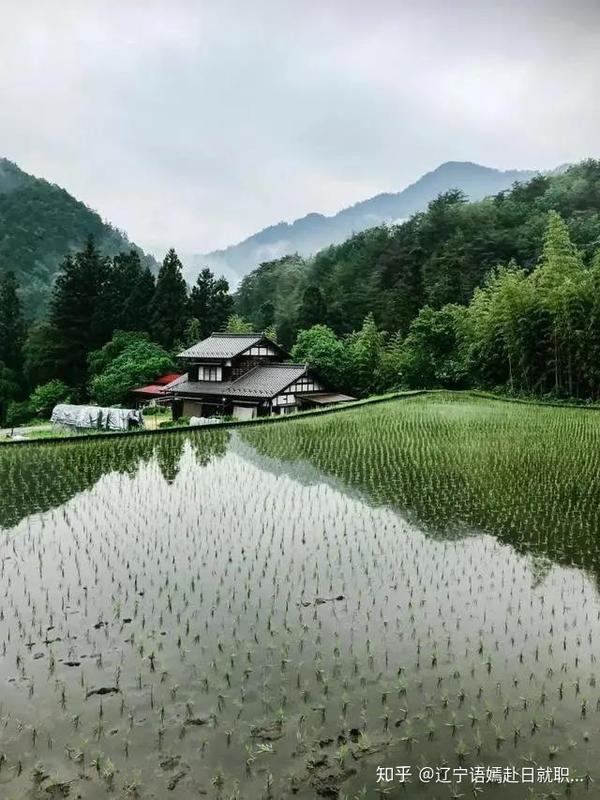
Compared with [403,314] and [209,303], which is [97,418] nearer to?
[209,303]

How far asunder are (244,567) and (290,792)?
3736 millimetres

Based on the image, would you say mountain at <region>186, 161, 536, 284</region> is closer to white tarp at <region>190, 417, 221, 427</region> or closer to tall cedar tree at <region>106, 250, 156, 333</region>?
tall cedar tree at <region>106, 250, 156, 333</region>

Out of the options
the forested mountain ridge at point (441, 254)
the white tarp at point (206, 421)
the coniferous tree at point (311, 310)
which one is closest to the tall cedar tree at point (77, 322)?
the coniferous tree at point (311, 310)

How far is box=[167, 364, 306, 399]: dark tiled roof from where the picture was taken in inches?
892

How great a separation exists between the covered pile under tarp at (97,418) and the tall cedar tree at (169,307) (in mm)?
10863

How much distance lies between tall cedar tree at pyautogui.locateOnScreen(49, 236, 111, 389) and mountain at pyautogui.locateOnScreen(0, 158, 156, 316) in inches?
948

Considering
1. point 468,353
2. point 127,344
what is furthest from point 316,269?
point 468,353

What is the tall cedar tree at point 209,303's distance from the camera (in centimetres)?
3569

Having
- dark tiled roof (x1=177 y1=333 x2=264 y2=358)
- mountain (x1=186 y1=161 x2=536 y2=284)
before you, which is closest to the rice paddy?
dark tiled roof (x1=177 y1=333 x2=264 y2=358)

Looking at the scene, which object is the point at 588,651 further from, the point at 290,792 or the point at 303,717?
the point at 290,792

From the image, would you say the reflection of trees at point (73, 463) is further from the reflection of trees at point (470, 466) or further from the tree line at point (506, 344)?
the tree line at point (506, 344)

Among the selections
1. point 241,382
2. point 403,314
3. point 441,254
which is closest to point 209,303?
point 403,314

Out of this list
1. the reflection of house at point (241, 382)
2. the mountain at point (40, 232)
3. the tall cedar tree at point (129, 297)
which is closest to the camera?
the reflection of house at point (241, 382)

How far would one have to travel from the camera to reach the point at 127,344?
3131cm
